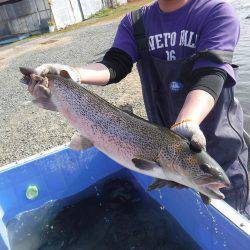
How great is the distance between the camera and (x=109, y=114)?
2867 mm

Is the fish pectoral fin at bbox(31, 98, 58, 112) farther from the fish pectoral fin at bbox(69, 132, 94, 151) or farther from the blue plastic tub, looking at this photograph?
the blue plastic tub

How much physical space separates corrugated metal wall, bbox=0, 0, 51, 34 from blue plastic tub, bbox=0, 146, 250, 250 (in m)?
26.1

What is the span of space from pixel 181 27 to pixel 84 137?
1.24 meters

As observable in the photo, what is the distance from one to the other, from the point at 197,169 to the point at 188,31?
1.49 metres

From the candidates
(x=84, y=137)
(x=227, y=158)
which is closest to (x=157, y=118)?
(x=227, y=158)

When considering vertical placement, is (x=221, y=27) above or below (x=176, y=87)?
above

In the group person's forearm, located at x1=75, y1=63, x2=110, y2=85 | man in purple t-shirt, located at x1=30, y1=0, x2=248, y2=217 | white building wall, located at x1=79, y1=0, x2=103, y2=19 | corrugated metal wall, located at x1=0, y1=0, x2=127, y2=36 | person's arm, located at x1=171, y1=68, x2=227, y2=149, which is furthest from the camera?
white building wall, located at x1=79, y1=0, x2=103, y2=19

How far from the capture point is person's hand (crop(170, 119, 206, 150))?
231 centimetres

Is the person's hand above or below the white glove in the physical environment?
below

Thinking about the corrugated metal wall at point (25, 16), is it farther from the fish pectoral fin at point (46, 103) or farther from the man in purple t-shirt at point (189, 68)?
the fish pectoral fin at point (46, 103)

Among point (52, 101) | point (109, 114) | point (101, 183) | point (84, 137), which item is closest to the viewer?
point (109, 114)

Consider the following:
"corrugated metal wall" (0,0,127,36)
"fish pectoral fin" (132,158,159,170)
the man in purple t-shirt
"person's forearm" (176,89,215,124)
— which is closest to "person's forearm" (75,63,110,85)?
the man in purple t-shirt

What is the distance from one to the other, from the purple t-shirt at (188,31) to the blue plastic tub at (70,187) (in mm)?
1398

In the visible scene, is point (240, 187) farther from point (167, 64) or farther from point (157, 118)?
point (167, 64)
